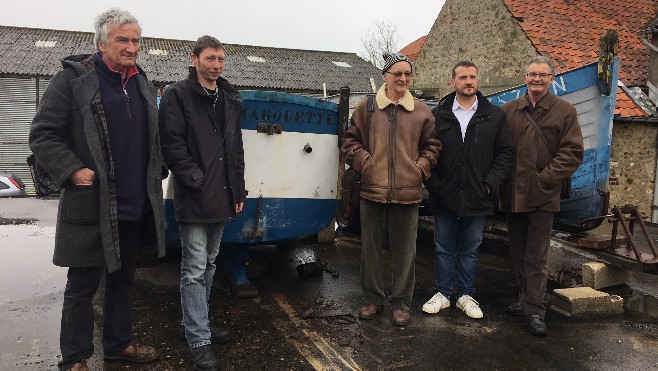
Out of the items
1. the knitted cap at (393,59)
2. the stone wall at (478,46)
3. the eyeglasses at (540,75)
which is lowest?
the eyeglasses at (540,75)

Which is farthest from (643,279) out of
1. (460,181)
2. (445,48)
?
(445,48)

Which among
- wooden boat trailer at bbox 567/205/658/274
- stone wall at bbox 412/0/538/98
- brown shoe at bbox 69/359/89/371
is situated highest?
stone wall at bbox 412/0/538/98

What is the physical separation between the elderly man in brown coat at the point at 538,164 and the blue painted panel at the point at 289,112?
1.67 meters

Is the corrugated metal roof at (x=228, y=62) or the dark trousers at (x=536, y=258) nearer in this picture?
the dark trousers at (x=536, y=258)

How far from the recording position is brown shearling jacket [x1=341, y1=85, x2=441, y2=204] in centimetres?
394

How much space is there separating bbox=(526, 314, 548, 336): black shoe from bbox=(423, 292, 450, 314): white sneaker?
2.26 ft

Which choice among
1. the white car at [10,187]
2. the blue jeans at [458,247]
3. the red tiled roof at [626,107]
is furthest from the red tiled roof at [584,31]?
the white car at [10,187]

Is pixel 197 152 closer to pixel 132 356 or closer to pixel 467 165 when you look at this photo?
pixel 132 356

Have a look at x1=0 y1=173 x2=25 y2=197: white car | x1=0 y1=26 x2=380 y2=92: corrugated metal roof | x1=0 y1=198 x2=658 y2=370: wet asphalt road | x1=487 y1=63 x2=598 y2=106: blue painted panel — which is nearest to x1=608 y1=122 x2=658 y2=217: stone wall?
x1=487 y1=63 x2=598 y2=106: blue painted panel

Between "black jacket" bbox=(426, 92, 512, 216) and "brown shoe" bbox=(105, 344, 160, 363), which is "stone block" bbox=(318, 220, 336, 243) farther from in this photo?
"brown shoe" bbox=(105, 344, 160, 363)

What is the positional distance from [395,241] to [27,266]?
4.51 m

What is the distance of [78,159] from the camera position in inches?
110

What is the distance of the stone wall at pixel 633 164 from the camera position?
11.4 metres

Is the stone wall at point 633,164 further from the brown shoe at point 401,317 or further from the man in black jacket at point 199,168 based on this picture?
the man in black jacket at point 199,168
